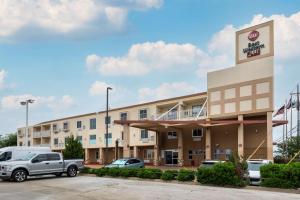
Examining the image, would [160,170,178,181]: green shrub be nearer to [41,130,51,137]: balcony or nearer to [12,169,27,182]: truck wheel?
[12,169,27,182]: truck wheel

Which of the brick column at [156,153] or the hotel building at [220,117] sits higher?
the hotel building at [220,117]

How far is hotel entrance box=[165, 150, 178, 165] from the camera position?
57.3 meters

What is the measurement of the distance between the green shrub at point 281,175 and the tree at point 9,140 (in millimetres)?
94826

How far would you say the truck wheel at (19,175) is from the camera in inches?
1122

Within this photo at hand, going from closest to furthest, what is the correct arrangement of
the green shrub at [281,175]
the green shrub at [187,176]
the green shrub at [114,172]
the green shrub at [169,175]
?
the green shrub at [281,175]
the green shrub at [187,176]
the green shrub at [169,175]
the green shrub at [114,172]

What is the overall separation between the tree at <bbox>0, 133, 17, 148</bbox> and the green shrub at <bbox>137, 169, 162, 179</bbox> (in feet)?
284

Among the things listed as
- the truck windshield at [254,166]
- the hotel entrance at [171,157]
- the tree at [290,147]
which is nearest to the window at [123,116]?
the hotel entrance at [171,157]

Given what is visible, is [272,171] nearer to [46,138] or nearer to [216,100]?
[216,100]

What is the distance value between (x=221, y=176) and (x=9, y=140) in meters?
95.6

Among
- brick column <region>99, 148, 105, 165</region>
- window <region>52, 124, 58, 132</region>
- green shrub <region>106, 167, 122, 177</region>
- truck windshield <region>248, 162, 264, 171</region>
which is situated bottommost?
brick column <region>99, 148, 105, 165</region>

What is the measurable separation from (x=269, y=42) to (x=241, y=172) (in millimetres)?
22714

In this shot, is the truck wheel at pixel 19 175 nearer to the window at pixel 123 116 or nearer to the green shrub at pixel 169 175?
the green shrub at pixel 169 175

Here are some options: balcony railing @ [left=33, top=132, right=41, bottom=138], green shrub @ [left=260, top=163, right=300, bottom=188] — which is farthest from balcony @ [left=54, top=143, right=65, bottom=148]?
green shrub @ [left=260, top=163, right=300, bottom=188]

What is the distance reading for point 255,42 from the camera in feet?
148
